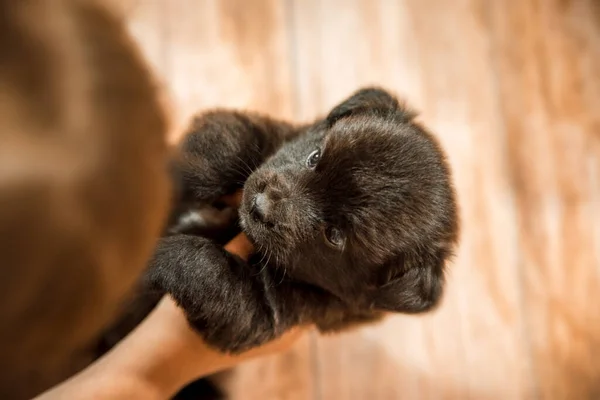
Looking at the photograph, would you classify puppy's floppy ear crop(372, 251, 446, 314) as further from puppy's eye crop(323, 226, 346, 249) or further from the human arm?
the human arm

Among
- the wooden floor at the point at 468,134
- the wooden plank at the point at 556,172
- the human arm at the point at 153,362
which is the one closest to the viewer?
the human arm at the point at 153,362

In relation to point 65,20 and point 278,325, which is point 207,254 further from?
point 65,20

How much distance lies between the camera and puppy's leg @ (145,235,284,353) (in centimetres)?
121

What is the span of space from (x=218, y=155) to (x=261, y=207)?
0.71ft

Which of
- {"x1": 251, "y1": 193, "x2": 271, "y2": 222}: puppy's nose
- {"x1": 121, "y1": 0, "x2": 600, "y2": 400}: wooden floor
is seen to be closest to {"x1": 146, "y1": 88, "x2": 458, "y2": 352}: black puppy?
{"x1": 251, "y1": 193, "x2": 271, "y2": 222}: puppy's nose

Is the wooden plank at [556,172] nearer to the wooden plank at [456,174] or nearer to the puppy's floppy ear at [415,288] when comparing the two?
the wooden plank at [456,174]

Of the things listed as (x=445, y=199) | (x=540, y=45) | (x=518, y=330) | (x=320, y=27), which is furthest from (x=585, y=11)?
(x=445, y=199)

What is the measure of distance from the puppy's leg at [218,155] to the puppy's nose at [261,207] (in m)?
0.15

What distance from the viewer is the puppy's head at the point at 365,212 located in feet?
3.89

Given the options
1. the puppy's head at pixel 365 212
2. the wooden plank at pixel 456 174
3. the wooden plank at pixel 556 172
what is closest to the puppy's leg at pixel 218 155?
the puppy's head at pixel 365 212

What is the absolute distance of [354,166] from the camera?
1.20 metres

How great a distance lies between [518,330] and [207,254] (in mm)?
1315

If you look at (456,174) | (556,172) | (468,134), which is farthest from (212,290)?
(556,172)

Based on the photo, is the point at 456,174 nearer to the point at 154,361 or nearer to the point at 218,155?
the point at 218,155
